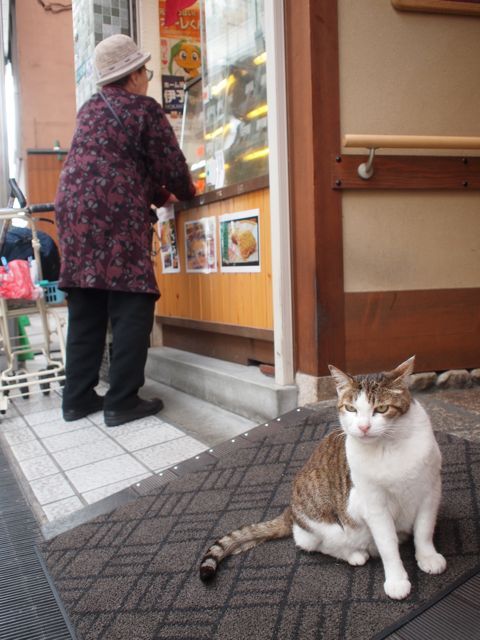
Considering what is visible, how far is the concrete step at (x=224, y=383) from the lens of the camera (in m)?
3.13

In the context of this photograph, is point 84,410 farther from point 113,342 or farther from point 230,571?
point 230,571

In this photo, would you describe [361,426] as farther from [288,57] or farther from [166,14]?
[166,14]

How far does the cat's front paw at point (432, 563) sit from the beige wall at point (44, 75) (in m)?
12.1

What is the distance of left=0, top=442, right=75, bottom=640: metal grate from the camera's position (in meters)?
1.73

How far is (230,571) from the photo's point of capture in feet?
5.99

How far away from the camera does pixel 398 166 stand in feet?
9.76

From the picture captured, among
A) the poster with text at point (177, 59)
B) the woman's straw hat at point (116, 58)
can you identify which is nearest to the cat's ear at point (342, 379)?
the woman's straw hat at point (116, 58)

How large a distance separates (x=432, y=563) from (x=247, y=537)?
601 mm

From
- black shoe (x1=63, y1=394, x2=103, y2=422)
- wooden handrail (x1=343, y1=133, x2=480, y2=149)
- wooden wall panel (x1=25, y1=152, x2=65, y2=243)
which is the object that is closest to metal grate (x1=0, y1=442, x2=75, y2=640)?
black shoe (x1=63, y1=394, x2=103, y2=422)

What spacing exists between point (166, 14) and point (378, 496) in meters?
4.43

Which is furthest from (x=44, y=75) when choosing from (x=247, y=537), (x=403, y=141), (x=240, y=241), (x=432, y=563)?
(x=432, y=563)

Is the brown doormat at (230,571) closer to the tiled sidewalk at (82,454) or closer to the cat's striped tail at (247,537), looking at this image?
the cat's striped tail at (247,537)

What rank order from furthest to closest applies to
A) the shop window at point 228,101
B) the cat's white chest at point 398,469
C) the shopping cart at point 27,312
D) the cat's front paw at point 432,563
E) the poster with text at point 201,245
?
the shopping cart at point 27,312 → the poster with text at point 201,245 → the shop window at point 228,101 → the cat's front paw at point 432,563 → the cat's white chest at point 398,469

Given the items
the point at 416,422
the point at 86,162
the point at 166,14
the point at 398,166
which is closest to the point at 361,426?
the point at 416,422
